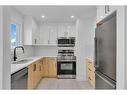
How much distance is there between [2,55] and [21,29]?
15.8ft

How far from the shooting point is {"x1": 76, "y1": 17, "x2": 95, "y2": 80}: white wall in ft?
21.3

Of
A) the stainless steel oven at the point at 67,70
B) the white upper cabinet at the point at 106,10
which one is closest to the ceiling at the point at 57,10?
the white upper cabinet at the point at 106,10

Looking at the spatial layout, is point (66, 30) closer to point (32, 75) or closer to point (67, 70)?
point (67, 70)

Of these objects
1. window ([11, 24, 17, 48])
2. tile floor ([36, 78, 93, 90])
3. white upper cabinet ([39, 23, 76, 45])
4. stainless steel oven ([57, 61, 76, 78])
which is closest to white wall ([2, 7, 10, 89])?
window ([11, 24, 17, 48])

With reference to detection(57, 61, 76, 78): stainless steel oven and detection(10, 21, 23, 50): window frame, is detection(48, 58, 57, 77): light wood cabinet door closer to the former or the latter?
detection(57, 61, 76, 78): stainless steel oven

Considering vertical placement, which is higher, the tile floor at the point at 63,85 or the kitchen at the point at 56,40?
the kitchen at the point at 56,40

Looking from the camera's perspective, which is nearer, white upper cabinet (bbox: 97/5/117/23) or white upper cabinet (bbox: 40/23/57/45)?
white upper cabinet (bbox: 97/5/117/23)

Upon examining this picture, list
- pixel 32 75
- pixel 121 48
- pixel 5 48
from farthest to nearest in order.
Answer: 1. pixel 32 75
2. pixel 121 48
3. pixel 5 48

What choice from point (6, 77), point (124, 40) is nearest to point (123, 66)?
point (124, 40)

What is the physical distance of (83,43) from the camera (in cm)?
653

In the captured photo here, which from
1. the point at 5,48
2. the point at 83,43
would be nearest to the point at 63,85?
the point at 83,43

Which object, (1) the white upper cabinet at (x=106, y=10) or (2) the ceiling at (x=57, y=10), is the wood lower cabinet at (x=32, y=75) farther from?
(1) the white upper cabinet at (x=106, y=10)

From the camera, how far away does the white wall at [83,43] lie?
649 cm
